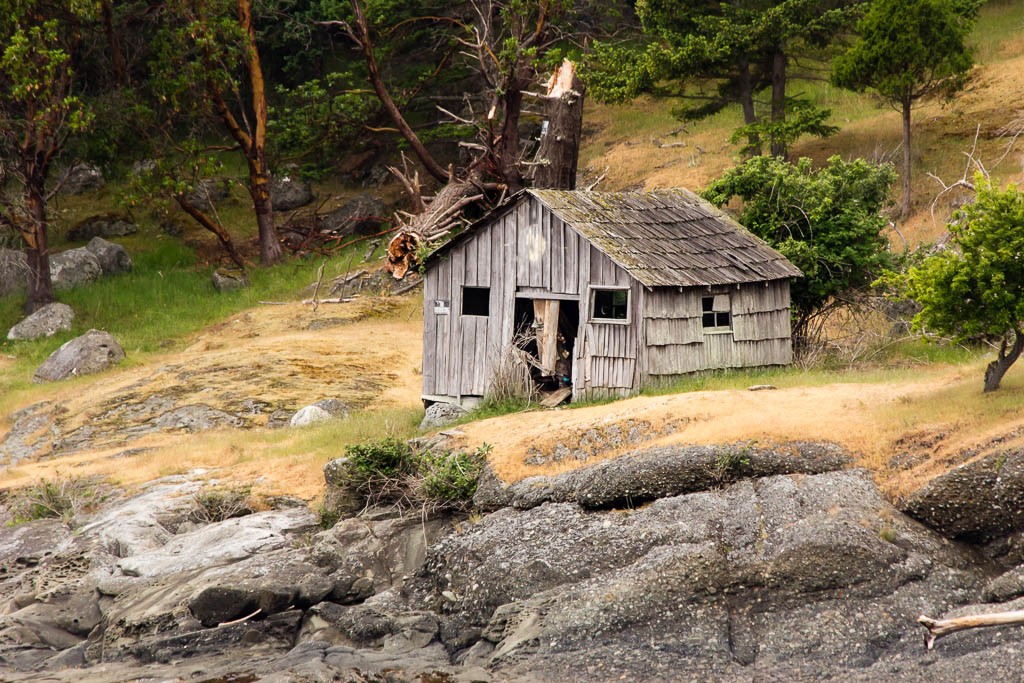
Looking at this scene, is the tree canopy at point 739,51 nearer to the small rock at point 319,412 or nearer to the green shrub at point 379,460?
the small rock at point 319,412

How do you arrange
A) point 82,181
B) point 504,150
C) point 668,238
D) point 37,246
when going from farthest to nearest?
point 82,181, point 37,246, point 504,150, point 668,238

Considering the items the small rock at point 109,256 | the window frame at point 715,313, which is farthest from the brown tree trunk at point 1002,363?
the small rock at point 109,256

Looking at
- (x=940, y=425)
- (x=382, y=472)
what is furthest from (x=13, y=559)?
(x=940, y=425)

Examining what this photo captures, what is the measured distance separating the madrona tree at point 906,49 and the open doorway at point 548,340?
45.3 feet

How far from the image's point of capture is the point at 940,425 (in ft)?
51.2

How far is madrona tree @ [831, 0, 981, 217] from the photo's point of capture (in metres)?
31.5

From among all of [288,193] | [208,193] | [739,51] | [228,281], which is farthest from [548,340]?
[288,193]

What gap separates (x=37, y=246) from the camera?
36.1 meters

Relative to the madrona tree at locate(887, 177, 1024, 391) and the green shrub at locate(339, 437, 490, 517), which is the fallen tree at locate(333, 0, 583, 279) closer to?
the green shrub at locate(339, 437, 490, 517)

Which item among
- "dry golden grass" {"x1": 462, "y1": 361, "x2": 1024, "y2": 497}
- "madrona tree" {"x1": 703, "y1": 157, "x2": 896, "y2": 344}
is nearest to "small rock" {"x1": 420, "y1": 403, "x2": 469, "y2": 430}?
Result: "dry golden grass" {"x1": 462, "y1": 361, "x2": 1024, "y2": 497}

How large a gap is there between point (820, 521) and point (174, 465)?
13.4 meters

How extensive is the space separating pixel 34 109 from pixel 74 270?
6693 mm

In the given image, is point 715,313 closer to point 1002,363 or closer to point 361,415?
point 1002,363

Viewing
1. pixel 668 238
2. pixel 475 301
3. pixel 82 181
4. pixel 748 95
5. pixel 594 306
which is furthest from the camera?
pixel 82 181
